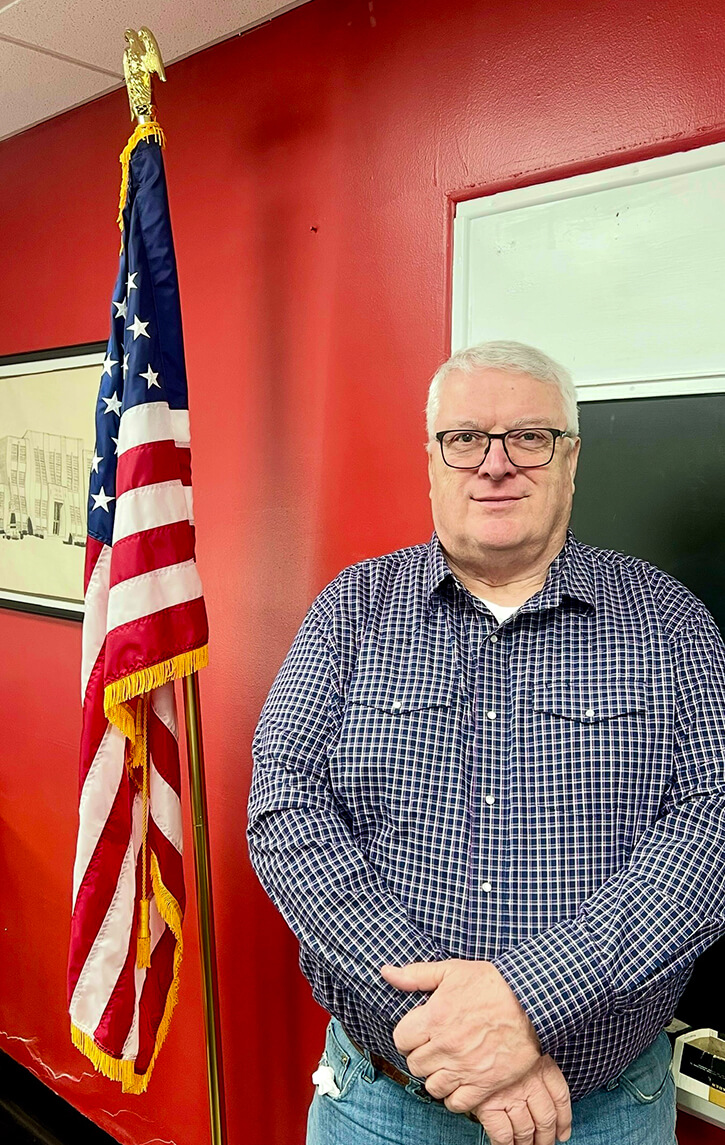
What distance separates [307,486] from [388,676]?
719 millimetres

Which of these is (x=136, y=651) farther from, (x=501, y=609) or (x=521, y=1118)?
(x=521, y=1118)

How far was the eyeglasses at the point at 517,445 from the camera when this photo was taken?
4.76ft

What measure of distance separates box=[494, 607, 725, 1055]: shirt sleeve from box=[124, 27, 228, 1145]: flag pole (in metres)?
0.75

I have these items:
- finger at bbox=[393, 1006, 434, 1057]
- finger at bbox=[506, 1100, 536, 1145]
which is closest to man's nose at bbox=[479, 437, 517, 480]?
finger at bbox=[393, 1006, 434, 1057]

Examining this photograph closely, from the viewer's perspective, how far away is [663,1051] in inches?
57.9

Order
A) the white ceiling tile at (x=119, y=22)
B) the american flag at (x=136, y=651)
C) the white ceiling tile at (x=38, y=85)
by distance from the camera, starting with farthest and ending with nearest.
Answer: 1. the white ceiling tile at (x=38, y=85)
2. the white ceiling tile at (x=119, y=22)
3. the american flag at (x=136, y=651)

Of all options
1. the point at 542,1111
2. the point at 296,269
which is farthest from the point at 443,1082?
the point at 296,269

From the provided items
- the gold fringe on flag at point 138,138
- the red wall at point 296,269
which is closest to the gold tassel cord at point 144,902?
the red wall at point 296,269

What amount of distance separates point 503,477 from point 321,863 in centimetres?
62

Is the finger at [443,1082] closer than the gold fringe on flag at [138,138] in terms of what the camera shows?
Yes

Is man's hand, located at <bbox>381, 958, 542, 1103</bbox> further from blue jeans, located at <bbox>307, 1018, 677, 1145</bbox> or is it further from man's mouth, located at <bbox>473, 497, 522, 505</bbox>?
man's mouth, located at <bbox>473, 497, 522, 505</bbox>

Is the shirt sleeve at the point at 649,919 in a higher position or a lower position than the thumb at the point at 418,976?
higher

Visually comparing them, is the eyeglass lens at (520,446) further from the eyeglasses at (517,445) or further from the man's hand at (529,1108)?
the man's hand at (529,1108)

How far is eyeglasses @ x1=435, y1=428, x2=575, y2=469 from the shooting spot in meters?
1.45
